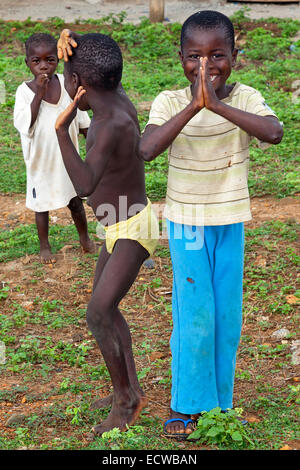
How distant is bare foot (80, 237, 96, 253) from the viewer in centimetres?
557

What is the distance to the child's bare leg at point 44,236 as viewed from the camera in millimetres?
5484

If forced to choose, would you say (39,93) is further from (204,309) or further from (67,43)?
(204,309)

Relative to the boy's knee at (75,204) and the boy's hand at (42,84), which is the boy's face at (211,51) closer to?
the boy's hand at (42,84)

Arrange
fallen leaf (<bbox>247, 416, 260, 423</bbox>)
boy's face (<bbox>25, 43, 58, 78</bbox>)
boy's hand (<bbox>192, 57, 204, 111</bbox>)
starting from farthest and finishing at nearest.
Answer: boy's face (<bbox>25, 43, 58, 78</bbox>)
fallen leaf (<bbox>247, 416, 260, 423</bbox>)
boy's hand (<bbox>192, 57, 204, 111</bbox>)

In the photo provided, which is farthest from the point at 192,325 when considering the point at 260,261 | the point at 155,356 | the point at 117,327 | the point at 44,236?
the point at 44,236

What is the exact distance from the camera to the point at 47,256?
552cm

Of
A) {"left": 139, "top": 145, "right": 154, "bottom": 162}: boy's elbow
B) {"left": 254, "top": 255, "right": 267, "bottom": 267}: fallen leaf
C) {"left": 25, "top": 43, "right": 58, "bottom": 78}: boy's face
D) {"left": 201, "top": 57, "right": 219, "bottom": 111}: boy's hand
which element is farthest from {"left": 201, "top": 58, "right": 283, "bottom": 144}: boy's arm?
{"left": 25, "top": 43, "right": 58, "bottom": 78}: boy's face

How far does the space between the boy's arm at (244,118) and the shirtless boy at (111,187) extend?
0.49m

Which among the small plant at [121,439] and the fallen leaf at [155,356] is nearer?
the small plant at [121,439]

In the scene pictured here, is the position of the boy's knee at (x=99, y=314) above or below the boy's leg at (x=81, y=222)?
above

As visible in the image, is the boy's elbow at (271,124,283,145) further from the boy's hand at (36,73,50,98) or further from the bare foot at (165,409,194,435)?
the boy's hand at (36,73,50,98)

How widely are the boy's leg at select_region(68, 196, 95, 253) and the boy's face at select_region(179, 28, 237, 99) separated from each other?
8.56 feet

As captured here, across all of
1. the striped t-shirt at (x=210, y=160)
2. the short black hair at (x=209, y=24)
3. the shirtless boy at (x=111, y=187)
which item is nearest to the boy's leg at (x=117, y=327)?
the shirtless boy at (x=111, y=187)

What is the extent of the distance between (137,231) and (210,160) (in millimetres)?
485
